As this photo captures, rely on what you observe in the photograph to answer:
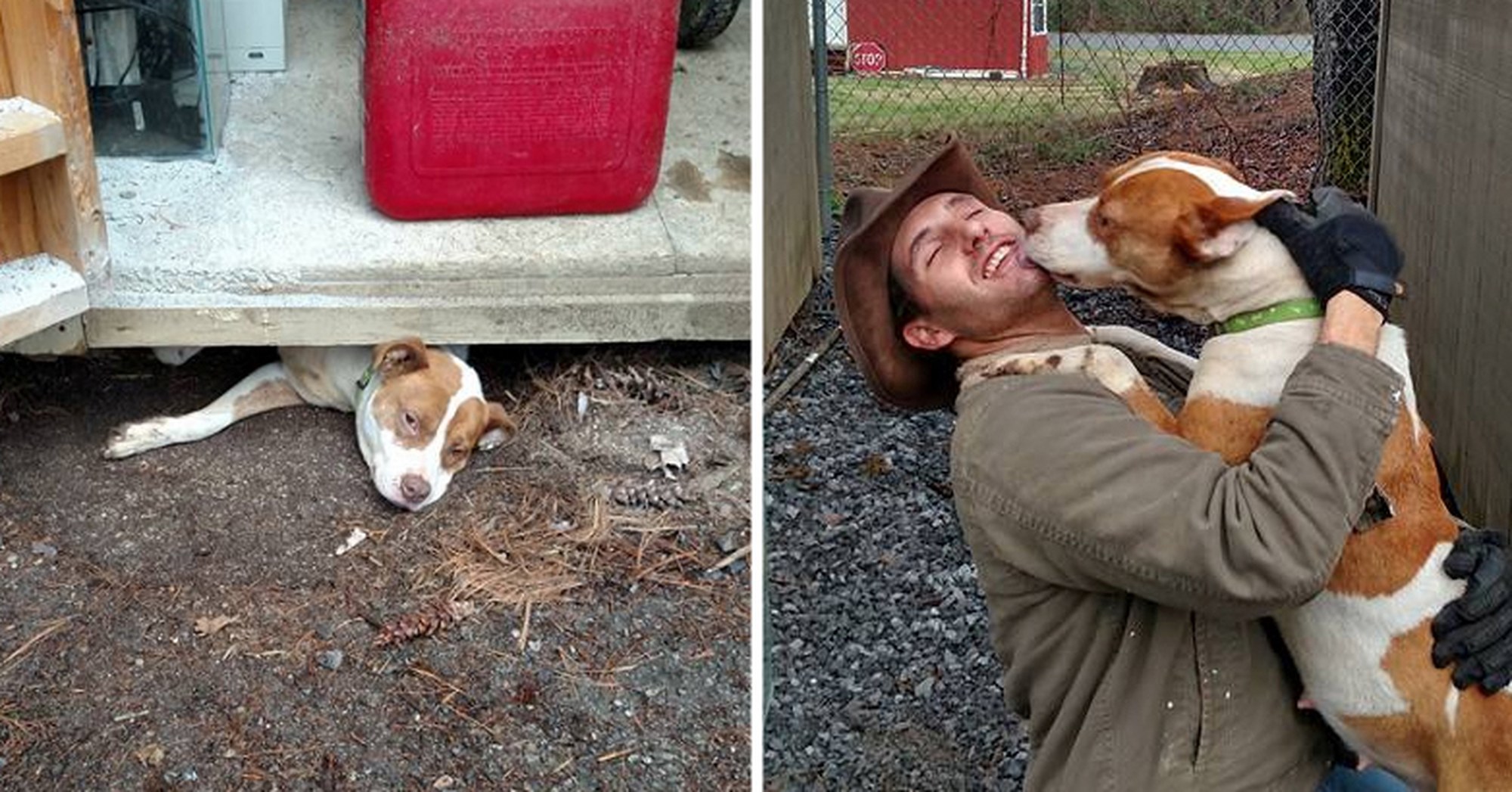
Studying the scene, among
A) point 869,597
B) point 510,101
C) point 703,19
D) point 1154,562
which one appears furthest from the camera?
point 869,597

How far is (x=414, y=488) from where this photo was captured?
2811 millimetres

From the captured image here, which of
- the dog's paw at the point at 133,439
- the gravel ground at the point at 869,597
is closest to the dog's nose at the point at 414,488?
the dog's paw at the point at 133,439

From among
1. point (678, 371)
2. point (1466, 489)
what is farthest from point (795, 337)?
point (1466, 489)

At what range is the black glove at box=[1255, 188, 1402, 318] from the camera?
1729 mm

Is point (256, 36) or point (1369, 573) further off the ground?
point (256, 36)

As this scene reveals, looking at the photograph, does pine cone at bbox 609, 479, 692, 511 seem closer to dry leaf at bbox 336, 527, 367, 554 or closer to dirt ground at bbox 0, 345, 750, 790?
dirt ground at bbox 0, 345, 750, 790

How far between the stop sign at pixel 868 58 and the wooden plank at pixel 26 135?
150 inches

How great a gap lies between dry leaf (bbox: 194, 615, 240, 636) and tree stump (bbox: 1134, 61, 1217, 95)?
179 inches

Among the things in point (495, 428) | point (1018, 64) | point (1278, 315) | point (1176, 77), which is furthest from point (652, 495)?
point (1176, 77)

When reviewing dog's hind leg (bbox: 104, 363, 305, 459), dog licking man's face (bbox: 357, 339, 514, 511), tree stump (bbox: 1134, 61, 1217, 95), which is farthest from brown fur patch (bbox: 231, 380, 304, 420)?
tree stump (bbox: 1134, 61, 1217, 95)

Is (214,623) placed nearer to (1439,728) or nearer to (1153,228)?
(1153,228)

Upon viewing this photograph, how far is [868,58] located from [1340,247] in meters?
4.74

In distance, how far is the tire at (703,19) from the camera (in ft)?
10.8

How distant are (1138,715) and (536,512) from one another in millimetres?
1268
